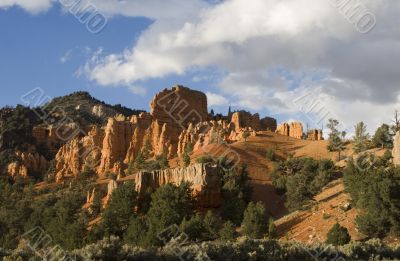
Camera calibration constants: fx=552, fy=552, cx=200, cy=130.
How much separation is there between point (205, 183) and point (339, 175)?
1341 centimetres

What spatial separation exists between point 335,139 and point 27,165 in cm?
5295

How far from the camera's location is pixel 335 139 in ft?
223

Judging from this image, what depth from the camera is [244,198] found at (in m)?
46.7

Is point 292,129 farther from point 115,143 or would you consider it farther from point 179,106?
point 115,143

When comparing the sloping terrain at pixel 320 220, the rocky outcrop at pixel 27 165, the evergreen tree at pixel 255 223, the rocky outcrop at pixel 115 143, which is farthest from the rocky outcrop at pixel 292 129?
the evergreen tree at pixel 255 223

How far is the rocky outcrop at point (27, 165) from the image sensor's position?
9094 centimetres

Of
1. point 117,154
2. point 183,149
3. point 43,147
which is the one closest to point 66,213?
point 183,149

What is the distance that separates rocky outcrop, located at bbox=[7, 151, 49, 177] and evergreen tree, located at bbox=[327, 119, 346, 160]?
161 ft

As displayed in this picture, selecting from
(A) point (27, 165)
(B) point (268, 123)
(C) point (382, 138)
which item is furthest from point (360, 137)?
(A) point (27, 165)

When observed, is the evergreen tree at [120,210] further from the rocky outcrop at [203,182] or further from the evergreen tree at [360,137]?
the evergreen tree at [360,137]

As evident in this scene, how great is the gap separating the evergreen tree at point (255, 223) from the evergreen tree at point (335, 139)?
28247mm

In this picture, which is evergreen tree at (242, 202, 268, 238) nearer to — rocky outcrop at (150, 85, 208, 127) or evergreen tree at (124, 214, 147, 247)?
evergreen tree at (124, 214, 147, 247)

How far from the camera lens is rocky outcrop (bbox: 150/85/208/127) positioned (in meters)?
94.5

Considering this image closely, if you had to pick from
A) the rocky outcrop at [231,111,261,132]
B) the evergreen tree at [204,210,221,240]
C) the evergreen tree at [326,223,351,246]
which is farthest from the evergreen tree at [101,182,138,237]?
the rocky outcrop at [231,111,261,132]
